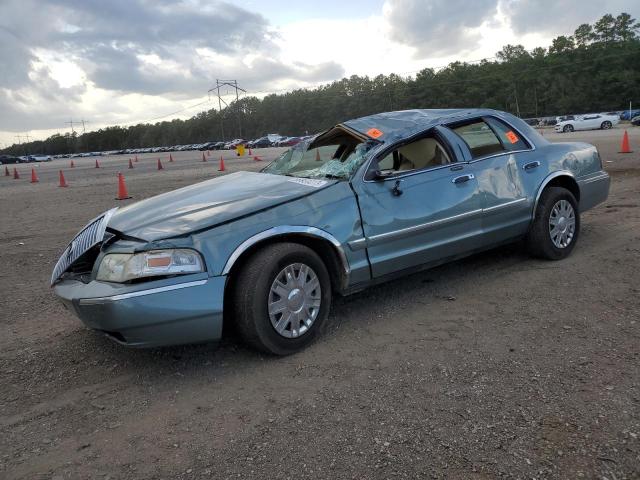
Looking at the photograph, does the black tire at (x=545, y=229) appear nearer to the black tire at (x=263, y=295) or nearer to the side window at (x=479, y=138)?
the side window at (x=479, y=138)

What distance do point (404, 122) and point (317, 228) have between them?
1561 mm

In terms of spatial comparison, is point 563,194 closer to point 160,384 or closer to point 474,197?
point 474,197

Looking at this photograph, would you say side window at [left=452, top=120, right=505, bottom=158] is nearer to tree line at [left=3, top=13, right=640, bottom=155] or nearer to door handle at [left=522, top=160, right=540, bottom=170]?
door handle at [left=522, top=160, right=540, bottom=170]

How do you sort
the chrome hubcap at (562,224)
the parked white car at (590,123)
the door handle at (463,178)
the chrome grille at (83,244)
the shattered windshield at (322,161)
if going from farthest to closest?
the parked white car at (590,123) → the chrome hubcap at (562,224) → the door handle at (463,178) → the shattered windshield at (322,161) → the chrome grille at (83,244)

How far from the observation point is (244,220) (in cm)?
348

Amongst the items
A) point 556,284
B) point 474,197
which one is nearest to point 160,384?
point 474,197

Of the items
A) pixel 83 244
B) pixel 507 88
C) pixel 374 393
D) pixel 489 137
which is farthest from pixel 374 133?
pixel 507 88

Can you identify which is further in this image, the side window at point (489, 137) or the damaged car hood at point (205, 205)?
the side window at point (489, 137)

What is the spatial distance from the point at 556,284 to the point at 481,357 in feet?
5.30

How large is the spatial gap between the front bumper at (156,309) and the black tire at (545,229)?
10.4ft

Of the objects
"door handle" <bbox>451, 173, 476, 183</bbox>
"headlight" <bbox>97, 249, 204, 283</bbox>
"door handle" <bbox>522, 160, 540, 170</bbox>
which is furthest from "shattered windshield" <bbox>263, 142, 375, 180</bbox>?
"door handle" <bbox>522, 160, 540, 170</bbox>

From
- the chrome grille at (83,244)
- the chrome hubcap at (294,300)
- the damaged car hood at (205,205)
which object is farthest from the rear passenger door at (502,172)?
the chrome grille at (83,244)

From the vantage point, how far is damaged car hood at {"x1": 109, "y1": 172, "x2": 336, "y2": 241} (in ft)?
11.3

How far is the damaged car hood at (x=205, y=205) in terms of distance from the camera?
3430 millimetres
